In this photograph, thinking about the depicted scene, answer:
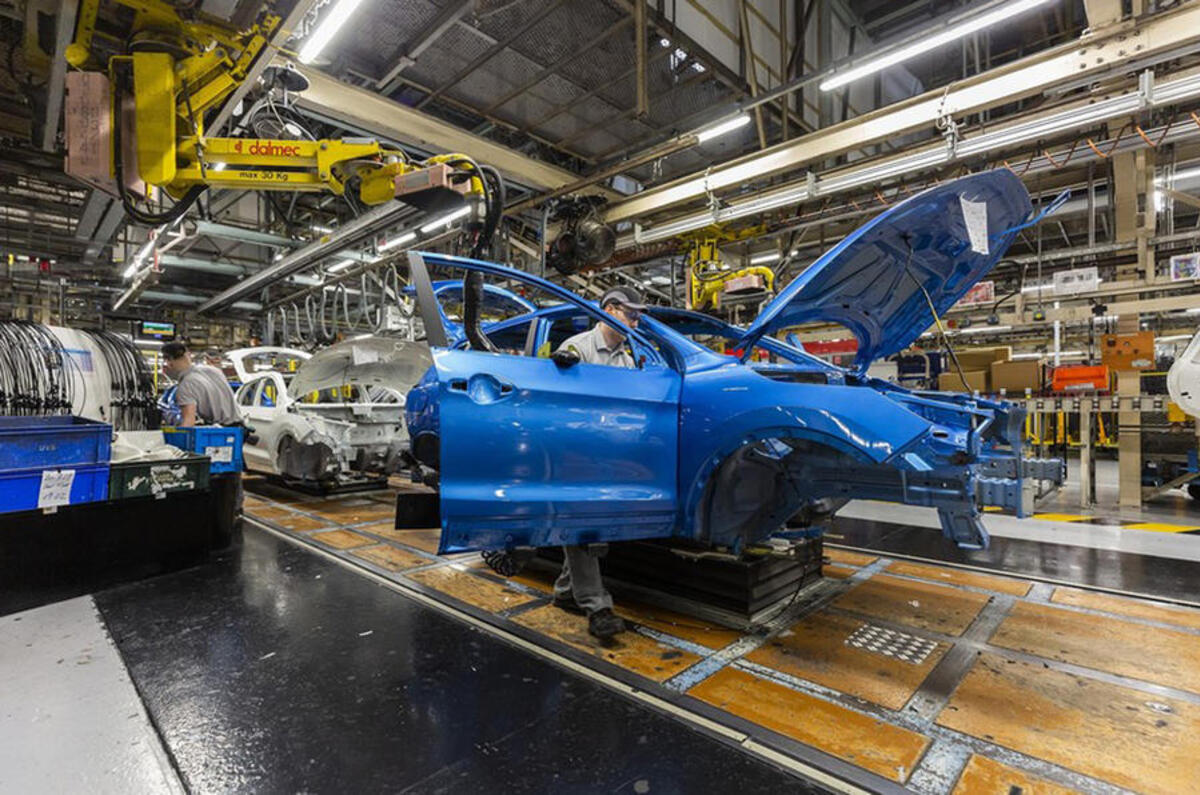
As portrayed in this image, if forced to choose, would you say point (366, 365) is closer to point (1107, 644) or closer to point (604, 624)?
point (604, 624)

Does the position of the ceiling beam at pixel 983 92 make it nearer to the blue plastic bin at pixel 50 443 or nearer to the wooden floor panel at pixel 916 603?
the wooden floor panel at pixel 916 603

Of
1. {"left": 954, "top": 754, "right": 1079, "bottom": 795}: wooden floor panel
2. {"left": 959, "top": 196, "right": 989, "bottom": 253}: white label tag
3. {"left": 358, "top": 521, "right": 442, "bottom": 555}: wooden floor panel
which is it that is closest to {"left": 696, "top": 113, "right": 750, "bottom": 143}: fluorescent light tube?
{"left": 959, "top": 196, "right": 989, "bottom": 253}: white label tag

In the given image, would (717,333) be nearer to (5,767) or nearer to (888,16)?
(5,767)

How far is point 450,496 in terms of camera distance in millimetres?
2205

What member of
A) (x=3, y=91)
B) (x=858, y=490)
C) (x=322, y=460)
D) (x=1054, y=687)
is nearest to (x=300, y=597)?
(x=322, y=460)

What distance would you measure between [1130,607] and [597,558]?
3.16 m

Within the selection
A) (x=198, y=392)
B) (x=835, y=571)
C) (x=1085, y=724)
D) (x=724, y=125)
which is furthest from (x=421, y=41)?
(x=1085, y=724)

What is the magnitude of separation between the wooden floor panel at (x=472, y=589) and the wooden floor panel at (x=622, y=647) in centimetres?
22

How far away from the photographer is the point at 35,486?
9.62ft

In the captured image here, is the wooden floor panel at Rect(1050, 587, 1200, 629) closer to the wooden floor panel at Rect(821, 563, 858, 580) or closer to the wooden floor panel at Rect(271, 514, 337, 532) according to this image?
the wooden floor panel at Rect(821, 563, 858, 580)

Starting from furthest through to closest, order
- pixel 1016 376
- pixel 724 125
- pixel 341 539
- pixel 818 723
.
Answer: pixel 1016 376
pixel 724 125
pixel 341 539
pixel 818 723

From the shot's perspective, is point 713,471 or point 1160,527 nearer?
point 713,471

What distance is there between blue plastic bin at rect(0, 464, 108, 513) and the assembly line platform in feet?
4.89

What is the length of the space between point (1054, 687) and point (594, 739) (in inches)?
76.8
